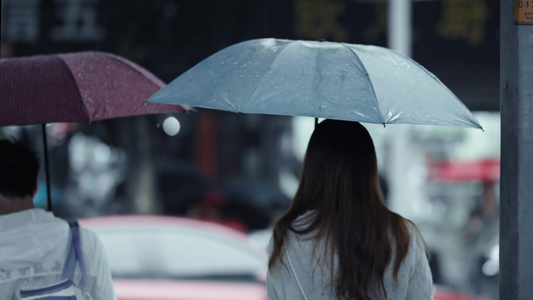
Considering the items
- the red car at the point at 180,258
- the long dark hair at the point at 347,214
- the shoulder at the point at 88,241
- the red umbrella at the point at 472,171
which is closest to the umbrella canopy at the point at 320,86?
the long dark hair at the point at 347,214

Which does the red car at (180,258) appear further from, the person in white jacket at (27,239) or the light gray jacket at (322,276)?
the light gray jacket at (322,276)

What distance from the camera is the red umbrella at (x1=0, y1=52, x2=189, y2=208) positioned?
10.7 feet

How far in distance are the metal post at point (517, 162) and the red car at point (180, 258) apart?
3828 millimetres

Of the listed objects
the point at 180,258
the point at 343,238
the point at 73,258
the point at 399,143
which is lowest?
the point at 180,258

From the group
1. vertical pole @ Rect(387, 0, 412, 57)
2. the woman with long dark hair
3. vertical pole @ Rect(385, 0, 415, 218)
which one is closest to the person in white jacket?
the woman with long dark hair

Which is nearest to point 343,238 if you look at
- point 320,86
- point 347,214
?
point 347,214

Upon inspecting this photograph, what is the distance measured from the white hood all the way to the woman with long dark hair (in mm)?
777

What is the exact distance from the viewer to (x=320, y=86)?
272cm

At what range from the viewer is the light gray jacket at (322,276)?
8.32 ft

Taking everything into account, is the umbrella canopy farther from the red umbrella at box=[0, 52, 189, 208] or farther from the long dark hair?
the red umbrella at box=[0, 52, 189, 208]

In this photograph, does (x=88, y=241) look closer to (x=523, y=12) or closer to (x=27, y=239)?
(x=27, y=239)

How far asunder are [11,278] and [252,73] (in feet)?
3.51

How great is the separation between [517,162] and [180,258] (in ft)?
14.1

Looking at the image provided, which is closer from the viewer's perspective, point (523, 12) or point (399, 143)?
point (523, 12)
